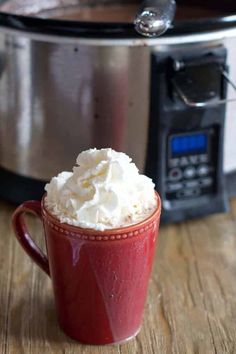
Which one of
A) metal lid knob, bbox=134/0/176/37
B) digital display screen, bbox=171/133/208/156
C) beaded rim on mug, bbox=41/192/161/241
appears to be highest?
metal lid knob, bbox=134/0/176/37

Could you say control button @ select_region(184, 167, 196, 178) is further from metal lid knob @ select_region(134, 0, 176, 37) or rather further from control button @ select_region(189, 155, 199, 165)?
metal lid knob @ select_region(134, 0, 176, 37)

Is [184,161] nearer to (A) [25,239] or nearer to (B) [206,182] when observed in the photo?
(B) [206,182]

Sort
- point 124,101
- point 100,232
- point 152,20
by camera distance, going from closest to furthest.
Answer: point 100,232, point 152,20, point 124,101

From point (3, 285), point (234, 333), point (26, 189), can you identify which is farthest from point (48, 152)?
point (234, 333)

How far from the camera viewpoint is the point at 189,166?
0.85 meters

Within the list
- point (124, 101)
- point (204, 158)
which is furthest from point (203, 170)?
point (124, 101)

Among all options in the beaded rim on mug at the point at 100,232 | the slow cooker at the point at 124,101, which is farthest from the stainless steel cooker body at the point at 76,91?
the beaded rim on mug at the point at 100,232

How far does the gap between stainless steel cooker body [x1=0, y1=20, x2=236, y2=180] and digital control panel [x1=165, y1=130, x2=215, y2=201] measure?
34 mm

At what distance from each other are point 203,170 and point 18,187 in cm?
23

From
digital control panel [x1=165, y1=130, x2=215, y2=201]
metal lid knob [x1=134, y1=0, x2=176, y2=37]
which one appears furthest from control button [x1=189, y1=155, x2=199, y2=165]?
metal lid knob [x1=134, y1=0, x2=176, y2=37]

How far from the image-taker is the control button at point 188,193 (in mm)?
864

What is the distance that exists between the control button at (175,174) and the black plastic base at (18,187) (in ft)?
0.51

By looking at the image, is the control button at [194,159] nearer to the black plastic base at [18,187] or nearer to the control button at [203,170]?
the control button at [203,170]

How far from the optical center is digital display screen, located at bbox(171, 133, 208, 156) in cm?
84
